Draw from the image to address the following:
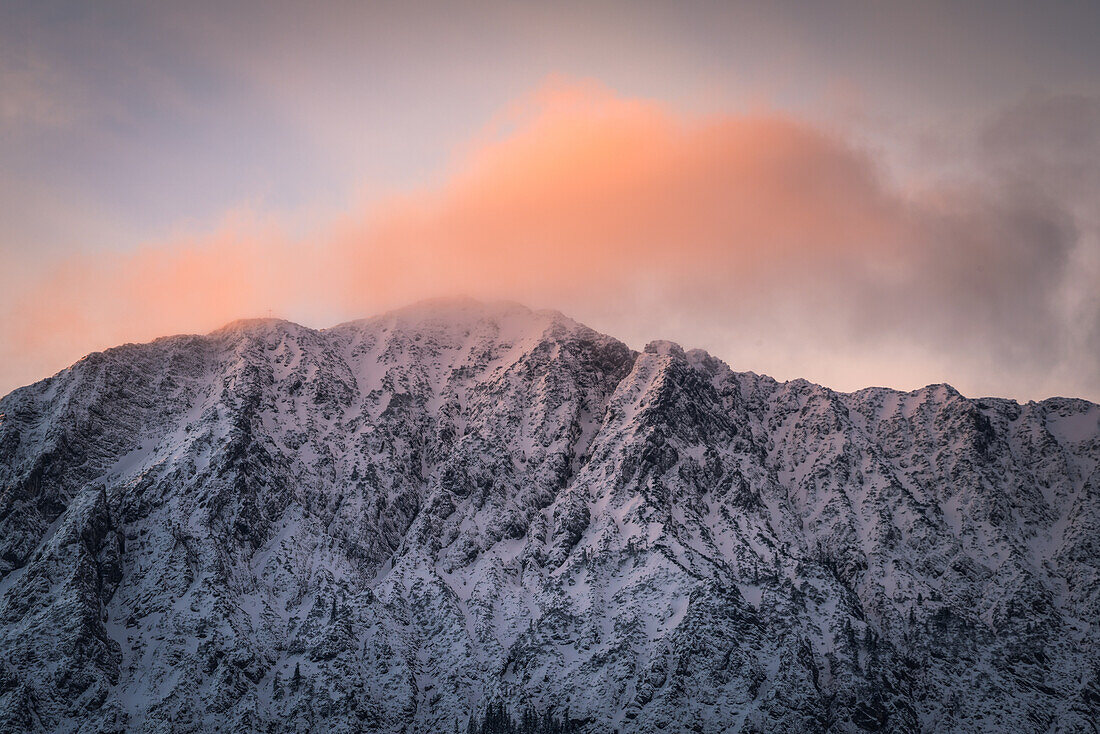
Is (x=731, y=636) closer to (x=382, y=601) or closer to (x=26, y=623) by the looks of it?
(x=382, y=601)

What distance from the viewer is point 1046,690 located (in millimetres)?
172250

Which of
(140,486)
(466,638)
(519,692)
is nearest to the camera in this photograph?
(519,692)

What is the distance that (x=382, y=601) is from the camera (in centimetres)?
18450

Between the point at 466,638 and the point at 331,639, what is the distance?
89.1 ft

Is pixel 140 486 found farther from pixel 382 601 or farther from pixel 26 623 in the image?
pixel 382 601

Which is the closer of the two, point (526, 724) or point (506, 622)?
point (526, 724)

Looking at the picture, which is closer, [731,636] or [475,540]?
[731,636]

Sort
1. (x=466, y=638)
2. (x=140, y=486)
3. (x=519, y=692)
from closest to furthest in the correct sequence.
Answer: (x=519, y=692)
(x=466, y=638)
(x=140, y=486)

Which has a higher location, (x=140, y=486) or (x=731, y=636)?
(x=731, y=636)

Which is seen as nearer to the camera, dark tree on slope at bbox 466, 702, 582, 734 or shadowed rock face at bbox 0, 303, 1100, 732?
dark tree on slope at bbox 466, 702, 582, 734

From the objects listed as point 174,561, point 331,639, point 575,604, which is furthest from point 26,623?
point 575,604

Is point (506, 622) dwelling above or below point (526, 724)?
above

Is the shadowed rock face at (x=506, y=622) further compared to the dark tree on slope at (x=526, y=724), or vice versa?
the shadowed rock face at (x=506, y=622)

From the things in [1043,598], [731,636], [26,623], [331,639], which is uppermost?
[1043,598]
